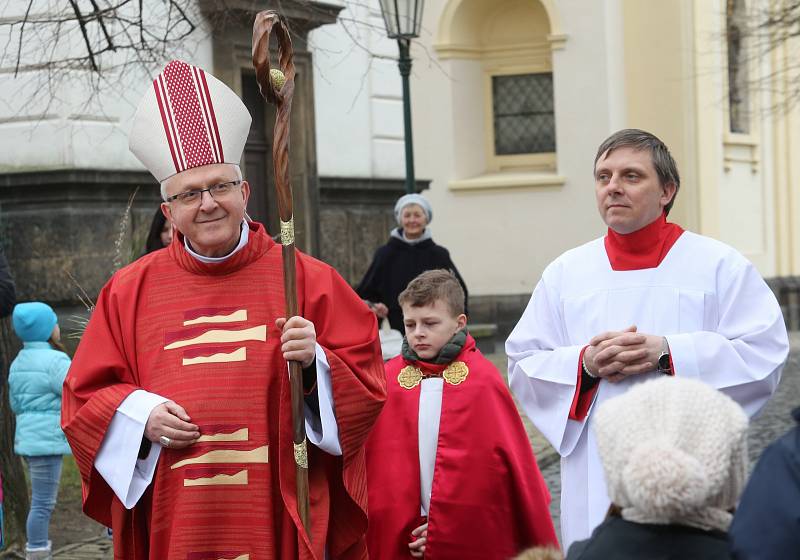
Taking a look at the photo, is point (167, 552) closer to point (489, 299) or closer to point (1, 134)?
point (1, 134)

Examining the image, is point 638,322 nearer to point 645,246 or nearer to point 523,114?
point 645,246

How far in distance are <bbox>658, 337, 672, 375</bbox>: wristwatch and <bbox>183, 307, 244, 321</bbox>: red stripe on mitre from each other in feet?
4.35

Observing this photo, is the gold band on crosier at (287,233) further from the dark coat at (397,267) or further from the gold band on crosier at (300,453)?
the dark coat at (397,267)

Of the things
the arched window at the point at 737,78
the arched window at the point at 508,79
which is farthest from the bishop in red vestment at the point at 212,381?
the arched window at the point at 737,78

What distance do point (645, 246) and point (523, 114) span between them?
55.7 ft

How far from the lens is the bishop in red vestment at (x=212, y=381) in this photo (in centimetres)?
425

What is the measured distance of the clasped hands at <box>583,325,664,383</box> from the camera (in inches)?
163

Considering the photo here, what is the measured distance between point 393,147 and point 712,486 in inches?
496

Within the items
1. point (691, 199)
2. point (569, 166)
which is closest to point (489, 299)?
point (569, 166)

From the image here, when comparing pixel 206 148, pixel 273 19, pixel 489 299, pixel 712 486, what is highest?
pixel 273 19

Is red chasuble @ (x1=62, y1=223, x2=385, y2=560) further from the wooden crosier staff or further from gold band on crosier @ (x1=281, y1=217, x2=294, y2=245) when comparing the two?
gold band on crosier @ (x1=281, y1=217, x2=294, y2=245)

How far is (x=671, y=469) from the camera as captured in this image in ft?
8.32

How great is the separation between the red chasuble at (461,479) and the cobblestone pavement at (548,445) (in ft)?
7.55

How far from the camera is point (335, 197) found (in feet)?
46.8
